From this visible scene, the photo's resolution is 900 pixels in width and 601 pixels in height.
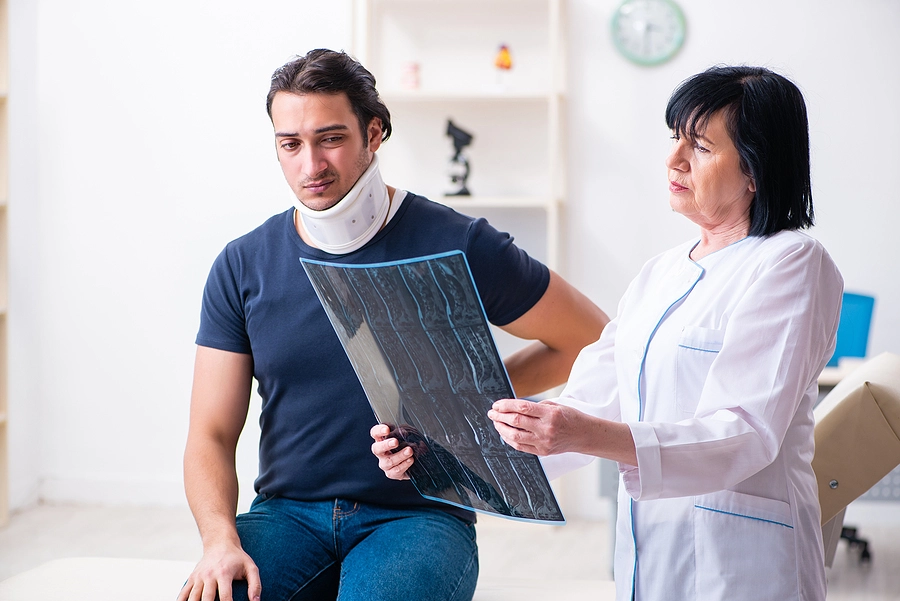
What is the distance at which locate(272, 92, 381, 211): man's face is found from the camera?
1386 mm

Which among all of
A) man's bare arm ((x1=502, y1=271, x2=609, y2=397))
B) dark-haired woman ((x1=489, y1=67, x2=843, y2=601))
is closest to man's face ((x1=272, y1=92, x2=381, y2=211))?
man's bare arm ((x1=502, y1=271, x2=609, y2=397))

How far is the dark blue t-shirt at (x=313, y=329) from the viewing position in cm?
139

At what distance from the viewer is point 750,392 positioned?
3.14ft

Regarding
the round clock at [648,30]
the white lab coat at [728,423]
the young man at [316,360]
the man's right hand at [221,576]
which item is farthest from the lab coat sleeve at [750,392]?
the round clock at [648,30]

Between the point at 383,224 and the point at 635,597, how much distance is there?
711mm

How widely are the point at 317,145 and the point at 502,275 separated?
38 cm

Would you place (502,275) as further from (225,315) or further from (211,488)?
(211,488)

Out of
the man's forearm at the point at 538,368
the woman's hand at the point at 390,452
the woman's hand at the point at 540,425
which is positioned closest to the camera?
the woman's hand at the point at 540,425

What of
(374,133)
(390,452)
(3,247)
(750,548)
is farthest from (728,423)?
(3,247)

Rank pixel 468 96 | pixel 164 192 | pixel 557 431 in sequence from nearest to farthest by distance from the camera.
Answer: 1. pixel 557 431
2. pixel 468 96
3. pixel 164 192

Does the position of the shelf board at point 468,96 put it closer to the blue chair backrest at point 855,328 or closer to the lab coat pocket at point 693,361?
the blue chair backrest at point 855,328

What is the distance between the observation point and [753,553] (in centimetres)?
101

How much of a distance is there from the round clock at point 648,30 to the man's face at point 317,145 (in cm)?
229

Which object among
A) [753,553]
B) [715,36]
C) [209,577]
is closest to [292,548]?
[209,577]
